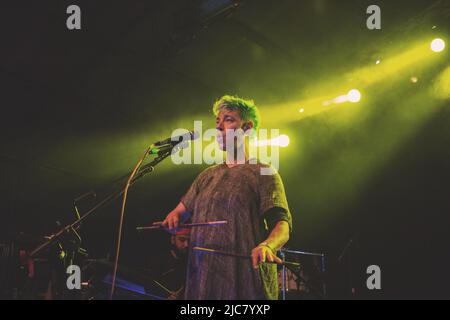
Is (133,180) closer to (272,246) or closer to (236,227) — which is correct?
(236,227)

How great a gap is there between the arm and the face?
2.52 ft

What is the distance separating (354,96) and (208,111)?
264 centimetres

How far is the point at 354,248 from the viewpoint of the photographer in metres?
7.52

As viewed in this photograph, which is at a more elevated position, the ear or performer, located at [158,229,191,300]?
the ear

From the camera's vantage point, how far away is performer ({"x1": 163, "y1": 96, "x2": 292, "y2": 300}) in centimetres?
219

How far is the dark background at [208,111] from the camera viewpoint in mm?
5492

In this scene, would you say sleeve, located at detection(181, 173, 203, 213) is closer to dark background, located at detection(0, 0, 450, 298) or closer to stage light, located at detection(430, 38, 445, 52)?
dark background, located at detection(0, 0, 450, 298)

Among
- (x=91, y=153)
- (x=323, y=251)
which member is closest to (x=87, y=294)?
(x=91, y=153)

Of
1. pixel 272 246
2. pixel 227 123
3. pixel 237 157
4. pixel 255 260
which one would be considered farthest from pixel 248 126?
pixel 255 260

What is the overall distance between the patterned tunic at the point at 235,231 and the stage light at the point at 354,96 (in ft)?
16.2

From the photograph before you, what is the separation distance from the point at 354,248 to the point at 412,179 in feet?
5.58

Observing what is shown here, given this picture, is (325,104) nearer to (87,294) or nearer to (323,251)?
(323,251)

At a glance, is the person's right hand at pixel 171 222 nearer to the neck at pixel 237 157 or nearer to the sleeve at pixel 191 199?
the sleeve at pixel 191 199

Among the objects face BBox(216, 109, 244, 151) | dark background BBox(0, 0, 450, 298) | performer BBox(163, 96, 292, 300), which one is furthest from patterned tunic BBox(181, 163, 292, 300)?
dark background BBox(0, 0, 450, 298)
